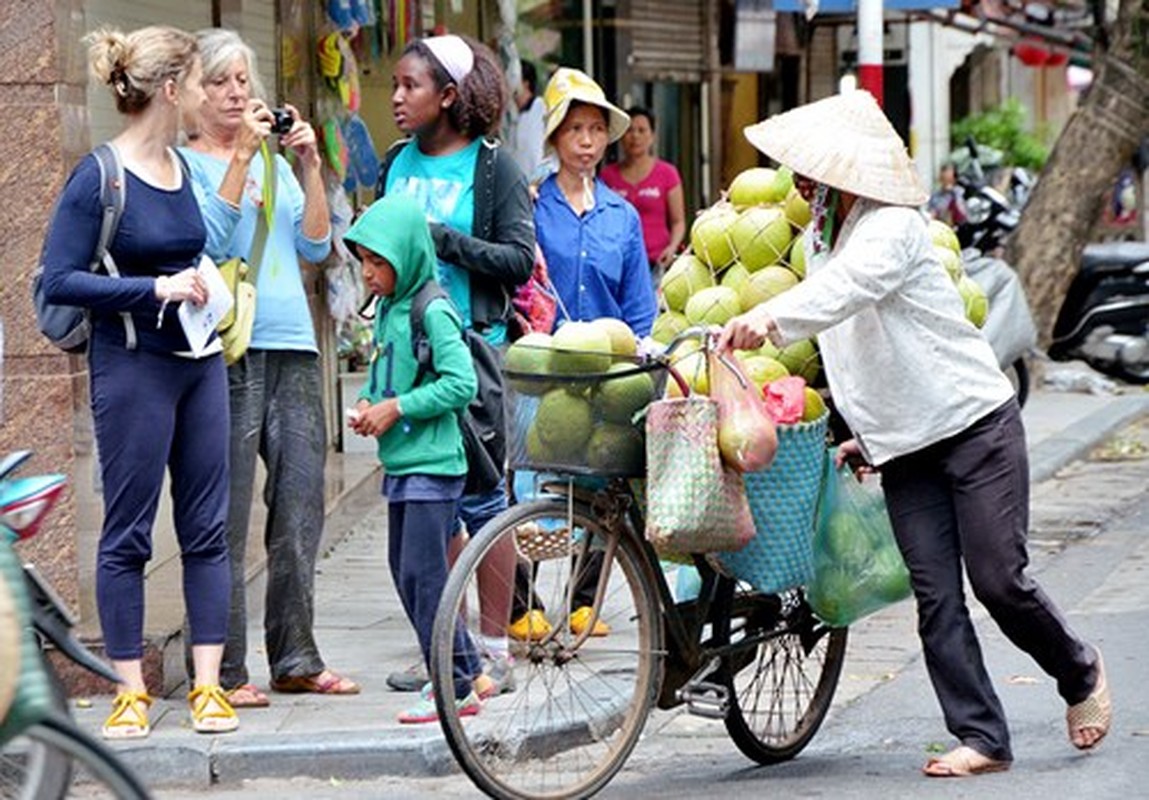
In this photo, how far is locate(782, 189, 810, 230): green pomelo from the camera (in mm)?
7180

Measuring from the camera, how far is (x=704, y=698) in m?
6.70

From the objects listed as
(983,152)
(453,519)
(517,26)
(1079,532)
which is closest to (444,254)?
(453,519)

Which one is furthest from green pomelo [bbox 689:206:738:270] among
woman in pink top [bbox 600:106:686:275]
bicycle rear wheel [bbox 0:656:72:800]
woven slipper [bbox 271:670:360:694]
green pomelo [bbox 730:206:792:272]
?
woman in pink top [bbox 600:106:686:275]

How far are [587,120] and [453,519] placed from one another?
172 centimetres

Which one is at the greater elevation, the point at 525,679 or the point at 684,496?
the point at 684,496

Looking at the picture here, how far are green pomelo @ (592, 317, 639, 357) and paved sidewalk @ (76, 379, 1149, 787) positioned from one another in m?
1.27

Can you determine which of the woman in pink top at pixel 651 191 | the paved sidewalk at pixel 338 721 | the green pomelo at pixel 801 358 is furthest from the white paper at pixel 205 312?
the woman in pink top at pixel 651 191

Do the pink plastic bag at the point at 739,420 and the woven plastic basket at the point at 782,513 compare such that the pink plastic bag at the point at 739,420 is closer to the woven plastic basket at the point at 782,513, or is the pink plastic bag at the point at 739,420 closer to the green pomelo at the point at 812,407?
the woven plastic basket at the point at 782,513

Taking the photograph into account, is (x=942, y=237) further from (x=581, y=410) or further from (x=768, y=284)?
(x=581, y=410)

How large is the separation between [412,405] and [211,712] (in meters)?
1.04

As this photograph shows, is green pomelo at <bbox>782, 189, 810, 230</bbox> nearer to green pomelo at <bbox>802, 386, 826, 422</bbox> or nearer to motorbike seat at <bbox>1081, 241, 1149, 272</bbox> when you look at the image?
green pomelo at <bbox>802, 386, 826, 422</bbox>

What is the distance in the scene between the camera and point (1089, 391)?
Result: 1717 cm

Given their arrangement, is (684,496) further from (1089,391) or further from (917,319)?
(1089,391)

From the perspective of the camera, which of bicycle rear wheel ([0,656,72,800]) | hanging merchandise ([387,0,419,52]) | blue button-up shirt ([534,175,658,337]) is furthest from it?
hanging merchandise ([387,0,419,52])
